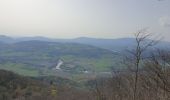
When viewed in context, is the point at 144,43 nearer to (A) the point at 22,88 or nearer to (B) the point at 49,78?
(A) the point at 22,88

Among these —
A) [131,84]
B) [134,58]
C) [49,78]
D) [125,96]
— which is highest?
[134,58]

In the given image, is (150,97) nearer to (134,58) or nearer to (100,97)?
(100,97)

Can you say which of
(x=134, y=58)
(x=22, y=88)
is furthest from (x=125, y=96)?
(x=22, y=88)

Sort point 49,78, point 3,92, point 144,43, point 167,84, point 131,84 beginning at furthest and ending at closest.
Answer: point 49,78 < point 3,92 < point 131,84 < point 144,43 < point 167,84

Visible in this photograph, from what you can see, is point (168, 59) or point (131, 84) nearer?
point (168, 59)

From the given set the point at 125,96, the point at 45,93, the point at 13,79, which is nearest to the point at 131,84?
the point at 125,96

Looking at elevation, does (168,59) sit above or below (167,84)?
above

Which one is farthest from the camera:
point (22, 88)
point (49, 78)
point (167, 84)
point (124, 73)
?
point (49, 78)

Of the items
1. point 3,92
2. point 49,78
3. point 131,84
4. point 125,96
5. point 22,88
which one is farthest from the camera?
point 49,78

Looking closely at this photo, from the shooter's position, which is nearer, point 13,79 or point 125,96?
point 125,96
